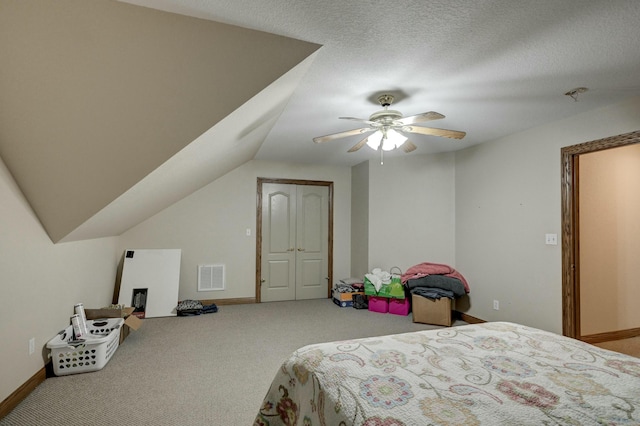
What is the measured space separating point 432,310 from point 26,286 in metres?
4.03

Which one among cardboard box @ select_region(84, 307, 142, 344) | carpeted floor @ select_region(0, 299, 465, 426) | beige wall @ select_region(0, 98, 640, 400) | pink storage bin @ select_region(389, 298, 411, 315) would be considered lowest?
carpeted floor @ select_region(0, 299, 465, 426)

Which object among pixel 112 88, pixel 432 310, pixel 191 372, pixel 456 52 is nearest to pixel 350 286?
pixel 432 310

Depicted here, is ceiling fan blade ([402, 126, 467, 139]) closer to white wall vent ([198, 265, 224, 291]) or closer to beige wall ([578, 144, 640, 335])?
beige wall ([578, 144, 640, 335])

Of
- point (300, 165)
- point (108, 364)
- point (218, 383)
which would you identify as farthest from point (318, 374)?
point (300, 165)

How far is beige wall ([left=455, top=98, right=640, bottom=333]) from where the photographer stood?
331 cm

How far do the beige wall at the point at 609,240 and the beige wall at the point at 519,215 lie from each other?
0.40 m

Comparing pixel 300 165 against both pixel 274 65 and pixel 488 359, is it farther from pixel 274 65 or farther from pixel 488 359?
pixel 488 359

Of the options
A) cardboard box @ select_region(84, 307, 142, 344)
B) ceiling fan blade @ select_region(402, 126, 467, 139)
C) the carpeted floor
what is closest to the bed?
the carpeted floor

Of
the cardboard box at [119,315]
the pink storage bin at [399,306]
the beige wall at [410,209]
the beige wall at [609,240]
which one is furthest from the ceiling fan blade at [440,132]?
the cardboard box at [119,315]

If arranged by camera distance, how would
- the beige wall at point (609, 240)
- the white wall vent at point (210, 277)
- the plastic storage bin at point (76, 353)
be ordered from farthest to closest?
the white wall vent at point (210, 277)
the beige wall at point (609, 240)
the plastic storage bin at point (76, 353)

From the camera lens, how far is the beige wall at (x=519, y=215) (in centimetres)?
331

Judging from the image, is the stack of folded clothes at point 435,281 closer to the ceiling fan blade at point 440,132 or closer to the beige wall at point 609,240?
the beige wall at point 609,240

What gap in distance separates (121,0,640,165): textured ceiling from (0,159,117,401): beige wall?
5.66 ft

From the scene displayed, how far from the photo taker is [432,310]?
4246mm
